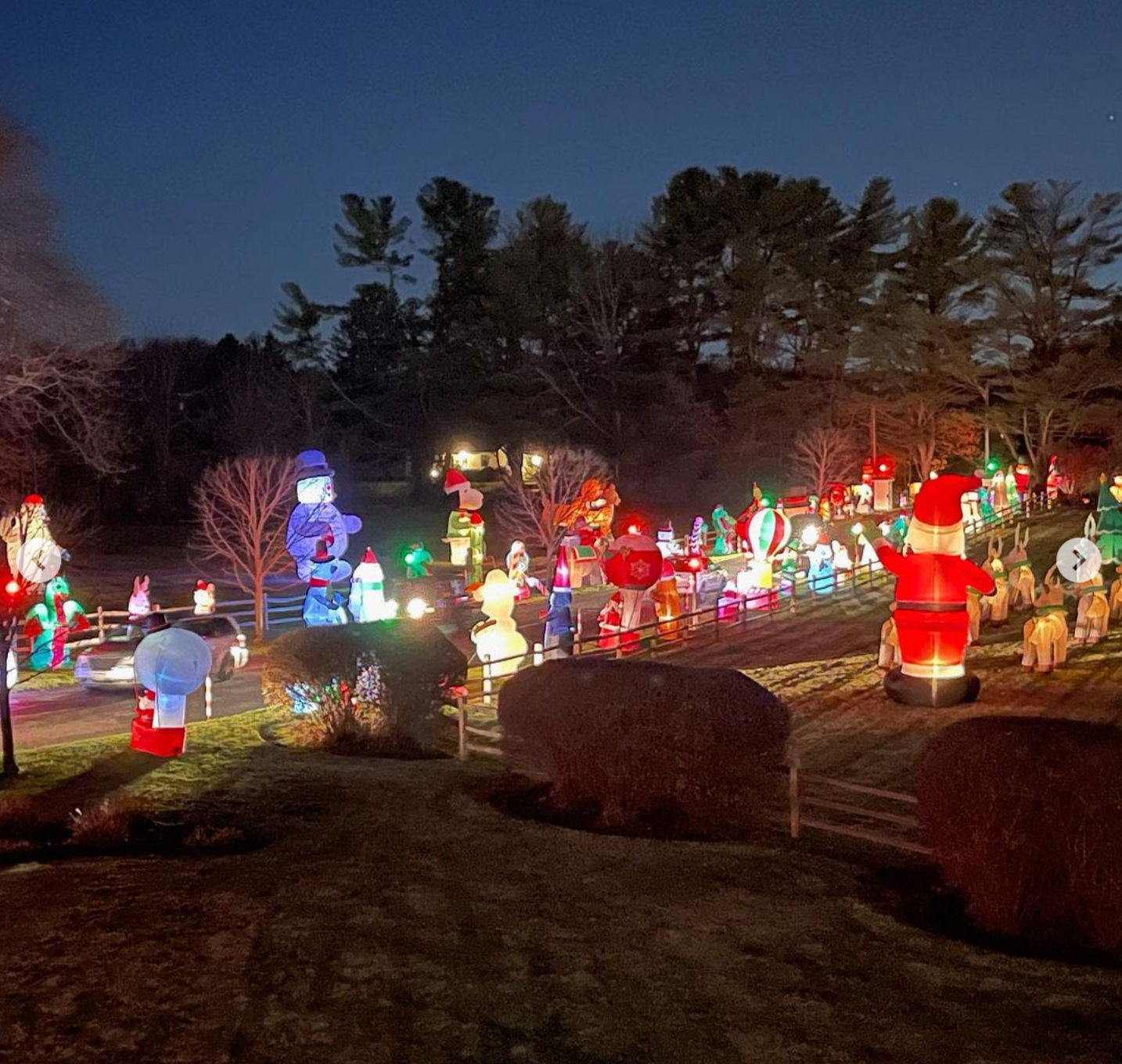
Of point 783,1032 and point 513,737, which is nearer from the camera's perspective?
point 783,1032

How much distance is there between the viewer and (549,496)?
3588 cm


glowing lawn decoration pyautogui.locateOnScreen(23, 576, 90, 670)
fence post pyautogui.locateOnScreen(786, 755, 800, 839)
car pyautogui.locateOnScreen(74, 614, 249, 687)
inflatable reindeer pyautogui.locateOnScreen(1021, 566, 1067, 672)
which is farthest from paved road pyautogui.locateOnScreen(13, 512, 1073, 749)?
fence post pyautogui.locateOnScreen(786, 755, 800, 839)

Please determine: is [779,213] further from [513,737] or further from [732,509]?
[513,737]

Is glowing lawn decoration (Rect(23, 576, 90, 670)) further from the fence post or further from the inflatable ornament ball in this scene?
the fence post

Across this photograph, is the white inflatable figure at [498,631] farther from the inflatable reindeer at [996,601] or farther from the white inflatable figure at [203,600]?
the inflatable reindeer at [996,601]

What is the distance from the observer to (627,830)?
8844 millimetres

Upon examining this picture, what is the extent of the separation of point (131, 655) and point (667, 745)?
11.4 metres

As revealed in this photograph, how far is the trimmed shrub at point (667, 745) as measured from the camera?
8.93 m

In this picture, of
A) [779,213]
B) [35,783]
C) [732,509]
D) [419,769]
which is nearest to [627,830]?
[419,769]

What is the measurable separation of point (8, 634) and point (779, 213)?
47478 mm

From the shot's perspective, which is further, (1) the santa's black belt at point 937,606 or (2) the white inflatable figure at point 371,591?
(2) the white inflatable figure at point 371,591

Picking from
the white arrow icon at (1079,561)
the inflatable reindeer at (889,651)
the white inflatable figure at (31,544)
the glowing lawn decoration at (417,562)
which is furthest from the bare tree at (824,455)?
Answer: the white inflatable figure at (31,544)

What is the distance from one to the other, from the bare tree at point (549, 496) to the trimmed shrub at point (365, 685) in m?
20.3

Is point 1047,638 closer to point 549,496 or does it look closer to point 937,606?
point 937,606
